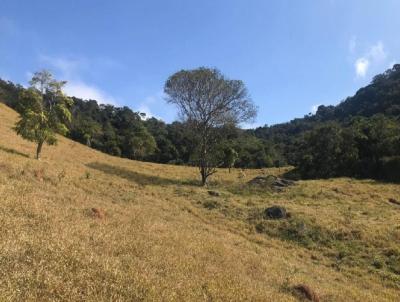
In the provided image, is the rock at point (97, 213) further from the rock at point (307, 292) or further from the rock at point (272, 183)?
the rock at point (272, 183)

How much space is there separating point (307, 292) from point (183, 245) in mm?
4328

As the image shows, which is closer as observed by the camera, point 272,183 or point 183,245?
point 183,245

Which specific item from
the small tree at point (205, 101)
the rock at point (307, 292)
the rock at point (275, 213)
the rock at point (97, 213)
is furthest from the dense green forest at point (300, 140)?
A: the rock at point (307, 292)

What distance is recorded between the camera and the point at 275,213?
91.1 ft

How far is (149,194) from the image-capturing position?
102ft

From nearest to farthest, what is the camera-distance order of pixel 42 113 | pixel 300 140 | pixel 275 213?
pixel 275 213 < pixel 42 113 < pixel 300 140

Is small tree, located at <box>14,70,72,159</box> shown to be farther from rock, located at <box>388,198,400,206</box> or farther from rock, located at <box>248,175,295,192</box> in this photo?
rock, located at <box>388,198,400,206</box>

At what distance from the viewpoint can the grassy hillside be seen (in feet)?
27.3

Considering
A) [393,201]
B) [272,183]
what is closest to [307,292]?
[393,201]

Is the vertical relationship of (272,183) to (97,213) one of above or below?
above

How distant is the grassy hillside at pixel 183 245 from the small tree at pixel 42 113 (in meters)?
6.91

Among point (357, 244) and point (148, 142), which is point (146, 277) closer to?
point (357, 244)

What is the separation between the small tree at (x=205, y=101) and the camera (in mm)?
43938

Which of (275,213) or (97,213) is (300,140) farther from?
(97,213)
